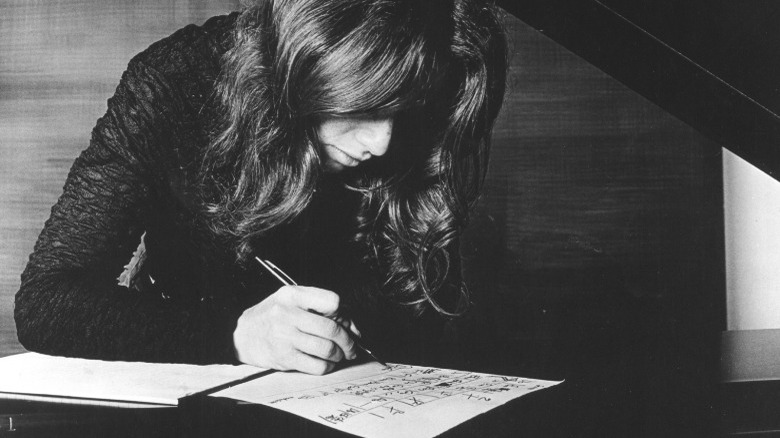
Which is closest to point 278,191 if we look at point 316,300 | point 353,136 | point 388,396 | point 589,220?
point 353,136

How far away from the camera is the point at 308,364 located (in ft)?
2.28

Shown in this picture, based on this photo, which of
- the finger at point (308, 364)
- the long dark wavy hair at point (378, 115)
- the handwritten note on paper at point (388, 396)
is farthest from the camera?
the long dark wavy hair at point (378, 115)

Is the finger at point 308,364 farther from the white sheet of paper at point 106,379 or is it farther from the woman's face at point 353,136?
the woman's face at point 353,136

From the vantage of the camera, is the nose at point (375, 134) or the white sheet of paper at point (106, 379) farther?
the nose at point (375, 134)

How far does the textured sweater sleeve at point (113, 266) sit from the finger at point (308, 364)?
0.10m

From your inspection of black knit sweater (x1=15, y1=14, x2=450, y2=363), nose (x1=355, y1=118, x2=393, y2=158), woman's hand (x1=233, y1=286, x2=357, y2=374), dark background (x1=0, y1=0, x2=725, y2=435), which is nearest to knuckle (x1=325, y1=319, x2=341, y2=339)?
woman's hand (x1=233, y1=286, x2=357, y2=374)

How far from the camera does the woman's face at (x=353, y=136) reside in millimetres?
871

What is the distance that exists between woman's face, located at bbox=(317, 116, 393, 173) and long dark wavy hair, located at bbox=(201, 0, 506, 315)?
0.05 feet

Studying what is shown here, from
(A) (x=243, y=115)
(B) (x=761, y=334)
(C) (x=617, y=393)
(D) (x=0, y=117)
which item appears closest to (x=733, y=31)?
(C) (x=617, y=393)

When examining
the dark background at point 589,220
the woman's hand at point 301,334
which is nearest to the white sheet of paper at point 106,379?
the woman's hand at point 301,334

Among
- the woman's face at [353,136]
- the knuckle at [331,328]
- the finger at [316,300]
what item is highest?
the woman's face at [353,136]

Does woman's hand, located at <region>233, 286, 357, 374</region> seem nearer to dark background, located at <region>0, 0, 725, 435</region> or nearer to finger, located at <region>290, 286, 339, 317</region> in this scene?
finger, located at <region>290, 286, 339, 317</region>

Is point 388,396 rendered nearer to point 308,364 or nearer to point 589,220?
point 308,364

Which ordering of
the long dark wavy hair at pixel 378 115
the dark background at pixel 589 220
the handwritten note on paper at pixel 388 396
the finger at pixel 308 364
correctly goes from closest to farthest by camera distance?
the handwritten note on paper at pixel 388 396 < the finger at pixel 308 364 < the long dark wavy hair at pixel 378 115 < the dark background at pixel 589 220
